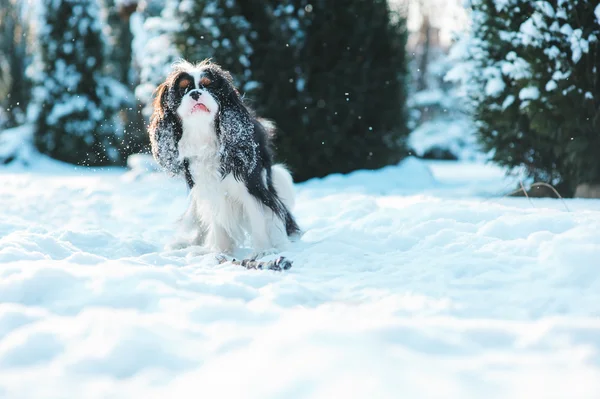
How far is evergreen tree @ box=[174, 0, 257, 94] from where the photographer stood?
791cm

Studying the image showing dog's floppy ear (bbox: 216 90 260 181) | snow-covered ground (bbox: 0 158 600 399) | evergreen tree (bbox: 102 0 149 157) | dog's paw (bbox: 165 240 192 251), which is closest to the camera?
snow-covered ground (bbox: 0 158 600 399)

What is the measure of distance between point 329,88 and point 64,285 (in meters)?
6.44

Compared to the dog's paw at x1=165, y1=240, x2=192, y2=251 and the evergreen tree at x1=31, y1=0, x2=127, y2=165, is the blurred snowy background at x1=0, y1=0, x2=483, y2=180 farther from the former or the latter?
the evergreen tree at x1=31, y1=0, x2=127, y2=165

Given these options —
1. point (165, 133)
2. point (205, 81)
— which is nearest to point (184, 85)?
point (205, 81)

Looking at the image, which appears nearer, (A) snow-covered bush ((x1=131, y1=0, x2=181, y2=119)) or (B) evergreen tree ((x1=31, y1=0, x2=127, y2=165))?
(A) snow-covered bush ((x1=131, y1=0, x2=181, y2=119))

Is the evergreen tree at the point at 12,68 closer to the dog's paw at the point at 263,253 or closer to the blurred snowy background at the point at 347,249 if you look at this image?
the blurred snowy background at the point at 347,249

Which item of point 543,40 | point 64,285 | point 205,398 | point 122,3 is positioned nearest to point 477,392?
point 205,398

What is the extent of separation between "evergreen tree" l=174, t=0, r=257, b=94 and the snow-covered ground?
15.9ft

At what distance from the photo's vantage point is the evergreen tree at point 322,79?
8.12 m

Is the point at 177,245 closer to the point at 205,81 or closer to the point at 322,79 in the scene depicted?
the point at 205,81

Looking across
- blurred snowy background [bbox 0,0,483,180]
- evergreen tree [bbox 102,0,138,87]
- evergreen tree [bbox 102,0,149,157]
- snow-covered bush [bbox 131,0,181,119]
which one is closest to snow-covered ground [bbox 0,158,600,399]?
blurred snowy background [bbox 0,0,483,180]

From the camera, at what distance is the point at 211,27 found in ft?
25.9

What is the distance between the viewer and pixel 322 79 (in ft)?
26.9

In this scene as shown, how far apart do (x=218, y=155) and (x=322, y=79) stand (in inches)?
204
